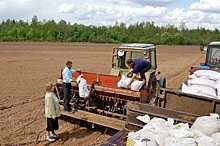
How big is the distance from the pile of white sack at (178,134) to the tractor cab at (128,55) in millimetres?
4139

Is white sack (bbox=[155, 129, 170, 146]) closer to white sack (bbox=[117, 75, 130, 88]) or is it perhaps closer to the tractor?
the tractor

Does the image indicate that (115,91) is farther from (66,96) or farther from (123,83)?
(66,96)

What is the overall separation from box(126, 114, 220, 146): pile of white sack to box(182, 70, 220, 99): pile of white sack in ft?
6.43

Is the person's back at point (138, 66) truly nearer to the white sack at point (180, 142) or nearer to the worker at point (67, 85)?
the worker at point (67, 85)

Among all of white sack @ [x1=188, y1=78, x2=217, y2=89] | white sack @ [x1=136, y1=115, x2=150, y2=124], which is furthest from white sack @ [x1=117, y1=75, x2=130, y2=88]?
white sack @ [x1=136, y1=115, x2=150, y2=124]

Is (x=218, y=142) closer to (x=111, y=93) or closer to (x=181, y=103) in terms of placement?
(x=181, y=103)

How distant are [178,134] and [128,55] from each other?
194 inches

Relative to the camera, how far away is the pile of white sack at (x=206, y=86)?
5488 millimetres

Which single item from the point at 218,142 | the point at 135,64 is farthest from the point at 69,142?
the point at 218,142

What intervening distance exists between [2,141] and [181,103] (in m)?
3.93

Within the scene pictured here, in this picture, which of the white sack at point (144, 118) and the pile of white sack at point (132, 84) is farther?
the pile of white sack at point (132, 84)

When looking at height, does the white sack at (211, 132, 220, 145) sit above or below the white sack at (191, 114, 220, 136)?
below

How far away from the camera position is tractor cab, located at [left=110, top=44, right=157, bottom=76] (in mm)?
7723

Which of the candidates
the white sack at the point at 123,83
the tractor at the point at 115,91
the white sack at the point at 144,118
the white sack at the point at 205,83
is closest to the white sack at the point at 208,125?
the white sack at the point at 144,118
